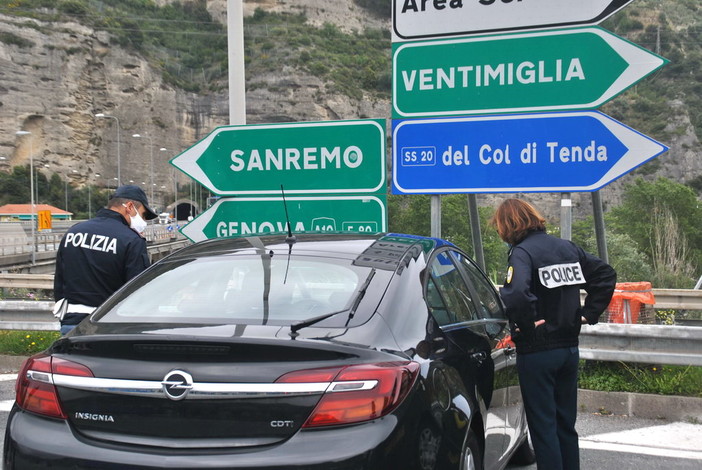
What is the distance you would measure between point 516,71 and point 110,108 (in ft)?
332

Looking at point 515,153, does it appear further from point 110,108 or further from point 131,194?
point 110,108

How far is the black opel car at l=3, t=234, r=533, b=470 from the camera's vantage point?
233 cm

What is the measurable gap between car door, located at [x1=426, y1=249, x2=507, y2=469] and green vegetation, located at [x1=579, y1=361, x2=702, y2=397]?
2.99 meters

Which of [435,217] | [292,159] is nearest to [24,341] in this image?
[292,159]

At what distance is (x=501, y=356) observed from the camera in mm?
3770

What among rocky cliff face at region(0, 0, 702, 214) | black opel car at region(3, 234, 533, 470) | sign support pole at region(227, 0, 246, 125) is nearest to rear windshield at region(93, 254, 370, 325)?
black opel car at region(3, 234, 533, 470)

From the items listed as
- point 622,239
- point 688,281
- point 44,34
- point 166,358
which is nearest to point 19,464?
point 166,358

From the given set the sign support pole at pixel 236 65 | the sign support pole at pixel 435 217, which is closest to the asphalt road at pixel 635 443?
the sign support pole at pixel 435 217

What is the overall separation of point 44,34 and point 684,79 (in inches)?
3802

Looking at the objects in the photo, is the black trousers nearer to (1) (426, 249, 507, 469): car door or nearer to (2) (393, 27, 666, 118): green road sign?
A: (1) (426, 249, 507, 469): car door

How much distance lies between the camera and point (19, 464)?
2512 mm

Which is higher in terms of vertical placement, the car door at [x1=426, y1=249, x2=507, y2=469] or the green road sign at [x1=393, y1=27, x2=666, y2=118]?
the green road sign at [x1=393, y1=27, x2=666, y2=118]

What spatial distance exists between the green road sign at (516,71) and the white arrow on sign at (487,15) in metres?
0.11

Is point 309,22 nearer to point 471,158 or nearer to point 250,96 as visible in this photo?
point 250,96
